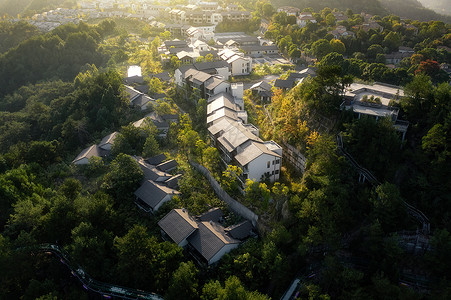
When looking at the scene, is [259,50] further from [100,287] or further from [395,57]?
[100,287]

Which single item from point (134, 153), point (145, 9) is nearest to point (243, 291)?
point (134, 153)

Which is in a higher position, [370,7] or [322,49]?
[322,49]

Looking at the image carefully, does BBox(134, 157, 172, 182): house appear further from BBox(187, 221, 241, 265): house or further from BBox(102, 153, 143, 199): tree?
BBox(187, 221, 241, 265): house

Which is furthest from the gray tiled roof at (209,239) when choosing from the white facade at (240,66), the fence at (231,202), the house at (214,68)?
the white facade at (240,66)

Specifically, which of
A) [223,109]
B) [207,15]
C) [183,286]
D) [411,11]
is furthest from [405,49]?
[411,11]

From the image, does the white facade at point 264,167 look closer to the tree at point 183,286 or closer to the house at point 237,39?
the tree at point 183,286

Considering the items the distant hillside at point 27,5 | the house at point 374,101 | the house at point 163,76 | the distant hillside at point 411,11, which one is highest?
the house at point 374,101
